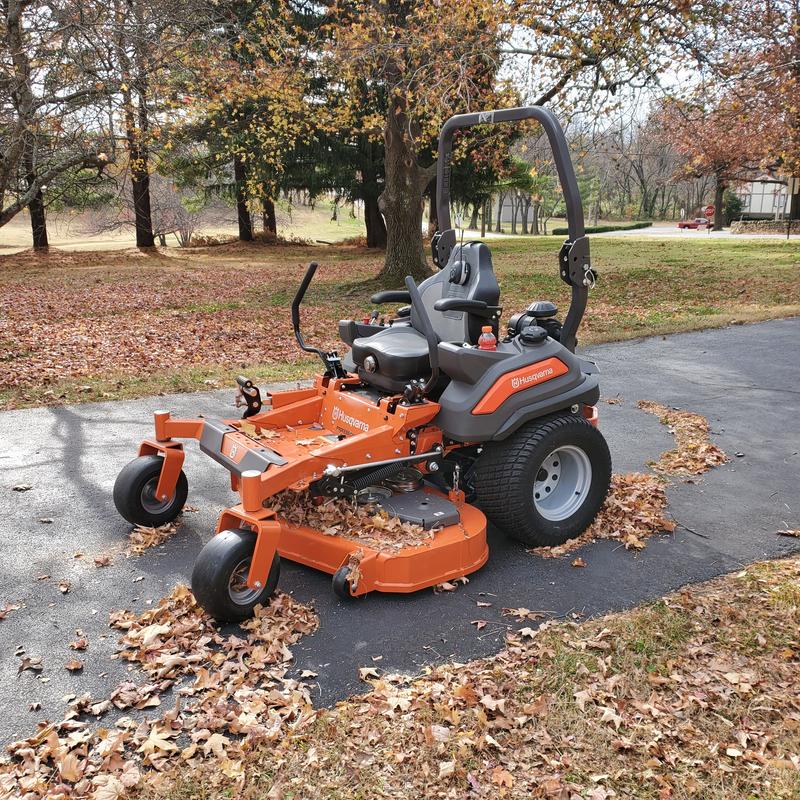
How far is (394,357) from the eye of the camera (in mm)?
4402

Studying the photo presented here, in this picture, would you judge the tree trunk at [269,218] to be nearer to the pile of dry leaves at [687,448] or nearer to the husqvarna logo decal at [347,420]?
the pile of dry leaves at [687,448]

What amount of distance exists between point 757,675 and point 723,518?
1.80 metres

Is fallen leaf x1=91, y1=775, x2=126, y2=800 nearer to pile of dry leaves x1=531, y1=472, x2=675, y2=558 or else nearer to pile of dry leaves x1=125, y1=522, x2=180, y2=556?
pile of dry leaves x1=125, y1=522, x2=180, y2=556

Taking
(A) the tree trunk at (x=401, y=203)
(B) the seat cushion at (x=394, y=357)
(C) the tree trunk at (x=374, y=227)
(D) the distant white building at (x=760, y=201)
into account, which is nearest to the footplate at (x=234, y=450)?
(B) the seat cushion at (x=394, y=357)

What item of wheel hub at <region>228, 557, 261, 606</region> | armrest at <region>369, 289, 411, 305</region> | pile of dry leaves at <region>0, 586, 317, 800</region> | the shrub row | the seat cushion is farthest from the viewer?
the shrub row

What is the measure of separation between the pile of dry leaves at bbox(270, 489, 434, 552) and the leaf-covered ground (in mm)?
4096

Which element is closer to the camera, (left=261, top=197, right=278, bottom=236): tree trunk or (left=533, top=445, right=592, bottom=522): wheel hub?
(left=533, top=445, right=592, bottom=522): wheel hub

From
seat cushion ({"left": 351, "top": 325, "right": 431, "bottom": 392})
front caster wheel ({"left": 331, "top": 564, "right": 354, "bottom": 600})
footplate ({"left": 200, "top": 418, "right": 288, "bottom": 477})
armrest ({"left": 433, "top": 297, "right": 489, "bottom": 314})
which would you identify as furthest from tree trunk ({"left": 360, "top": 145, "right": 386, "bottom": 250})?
front caster wheel ({"left": 331, "top": 564, "right": 354, "bottom": 600})

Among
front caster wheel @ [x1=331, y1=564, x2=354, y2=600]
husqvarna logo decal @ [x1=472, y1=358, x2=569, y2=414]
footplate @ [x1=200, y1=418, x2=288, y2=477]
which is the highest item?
husqvarna logo decal @ [x1=472, y1=358, x2=569, y2=414]

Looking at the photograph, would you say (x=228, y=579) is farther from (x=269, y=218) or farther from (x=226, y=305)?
(x=269, y=218)

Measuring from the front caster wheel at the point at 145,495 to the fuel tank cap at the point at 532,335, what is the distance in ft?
7.19

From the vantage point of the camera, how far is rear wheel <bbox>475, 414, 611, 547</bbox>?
4.35 metres

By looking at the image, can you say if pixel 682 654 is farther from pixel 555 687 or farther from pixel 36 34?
pixel 36 34

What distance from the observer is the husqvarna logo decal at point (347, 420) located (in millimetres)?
4555
